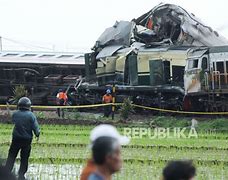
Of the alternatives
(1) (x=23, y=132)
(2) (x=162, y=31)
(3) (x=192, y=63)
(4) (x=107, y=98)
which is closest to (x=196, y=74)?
(3) (x=192, y=63)

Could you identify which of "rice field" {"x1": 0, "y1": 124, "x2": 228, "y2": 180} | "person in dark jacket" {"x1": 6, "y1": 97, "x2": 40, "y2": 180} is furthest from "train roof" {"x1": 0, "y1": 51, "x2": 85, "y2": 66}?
"person in dark jacket" {"x1": 6, "y1": 97, "x2": 40, "y2": 180}

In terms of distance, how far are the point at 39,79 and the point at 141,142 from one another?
1782 centimetres

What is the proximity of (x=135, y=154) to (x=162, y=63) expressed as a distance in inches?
602

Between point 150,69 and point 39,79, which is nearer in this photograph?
point 150,69

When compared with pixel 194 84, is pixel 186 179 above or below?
below

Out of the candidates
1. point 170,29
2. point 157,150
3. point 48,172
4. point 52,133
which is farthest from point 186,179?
point 170,29

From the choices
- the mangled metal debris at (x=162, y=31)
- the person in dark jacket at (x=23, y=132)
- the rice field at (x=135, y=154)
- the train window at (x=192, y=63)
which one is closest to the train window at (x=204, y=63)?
the train window at (x=192, y=63)

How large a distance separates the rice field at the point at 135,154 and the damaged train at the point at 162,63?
687 cm

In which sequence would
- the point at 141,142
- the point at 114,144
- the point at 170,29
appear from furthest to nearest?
1. the point at 170,29
2. the point at 141,142
3. the point at 114,144

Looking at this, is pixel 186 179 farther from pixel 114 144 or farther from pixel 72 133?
pixel 72 133

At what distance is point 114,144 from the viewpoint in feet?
17.0

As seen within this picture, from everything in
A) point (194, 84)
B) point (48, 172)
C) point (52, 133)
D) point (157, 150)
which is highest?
point (194, 84)

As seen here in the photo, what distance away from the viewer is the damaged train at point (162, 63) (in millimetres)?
29406

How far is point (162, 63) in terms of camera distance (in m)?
30.8
